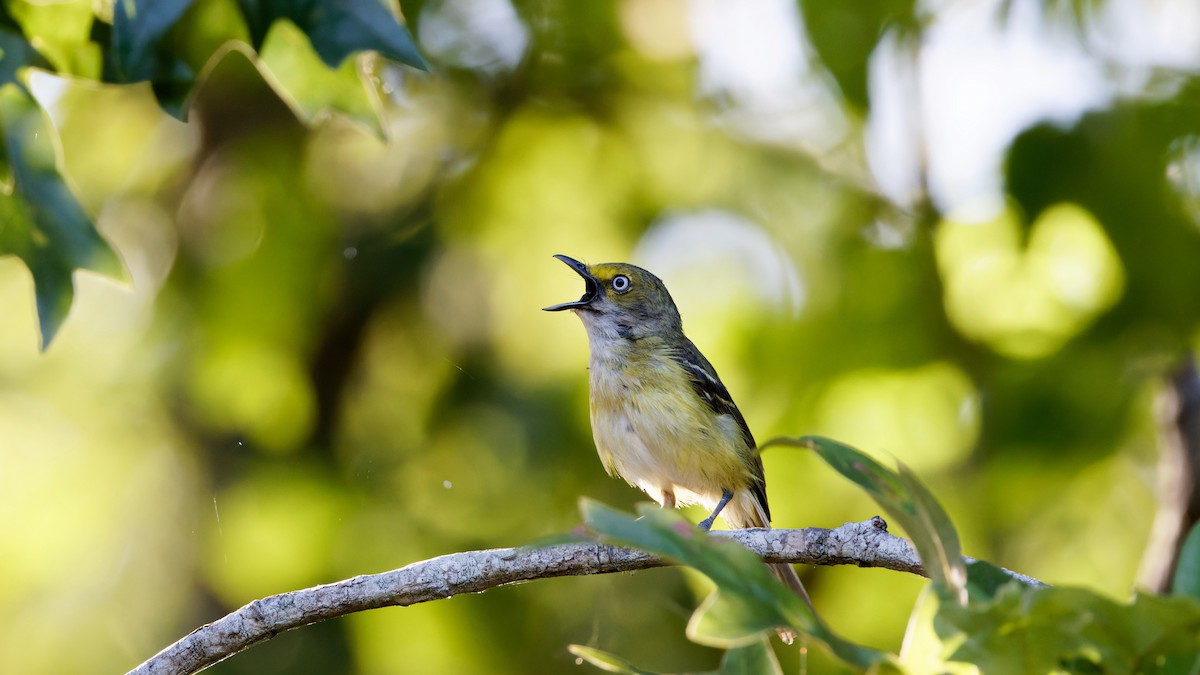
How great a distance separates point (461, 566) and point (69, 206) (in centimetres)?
175

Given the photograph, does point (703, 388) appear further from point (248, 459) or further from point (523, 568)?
point (248, 459)

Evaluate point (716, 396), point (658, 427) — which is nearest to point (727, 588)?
point (658, 427)

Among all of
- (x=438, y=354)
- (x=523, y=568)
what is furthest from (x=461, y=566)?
(x=438, y=354)

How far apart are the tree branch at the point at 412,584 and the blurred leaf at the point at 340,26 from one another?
4.75 feet

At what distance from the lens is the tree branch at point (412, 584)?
10.0 ft

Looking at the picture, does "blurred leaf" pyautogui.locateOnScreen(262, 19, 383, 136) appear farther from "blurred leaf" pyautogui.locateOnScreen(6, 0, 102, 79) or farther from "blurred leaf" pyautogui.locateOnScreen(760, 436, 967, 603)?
"blurred leaf" pyautogui.locateOnScreen(760, 436, 967, 603)

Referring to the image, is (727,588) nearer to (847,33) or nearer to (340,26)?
(340,26)

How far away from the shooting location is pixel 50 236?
3.65 meters

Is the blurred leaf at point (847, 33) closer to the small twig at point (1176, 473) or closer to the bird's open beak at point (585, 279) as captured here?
Result: the bird's open beak at point (585, 279)

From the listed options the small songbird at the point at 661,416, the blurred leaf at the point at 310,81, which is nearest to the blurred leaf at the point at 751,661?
the blurred leaf at the point at 310,81

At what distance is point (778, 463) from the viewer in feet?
20.8

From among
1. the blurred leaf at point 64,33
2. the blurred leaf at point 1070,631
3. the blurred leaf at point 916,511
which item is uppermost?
the blurred leaf at point 1070,631

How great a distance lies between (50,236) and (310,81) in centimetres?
96

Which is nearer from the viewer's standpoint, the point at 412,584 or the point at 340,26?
the point at 412,584
